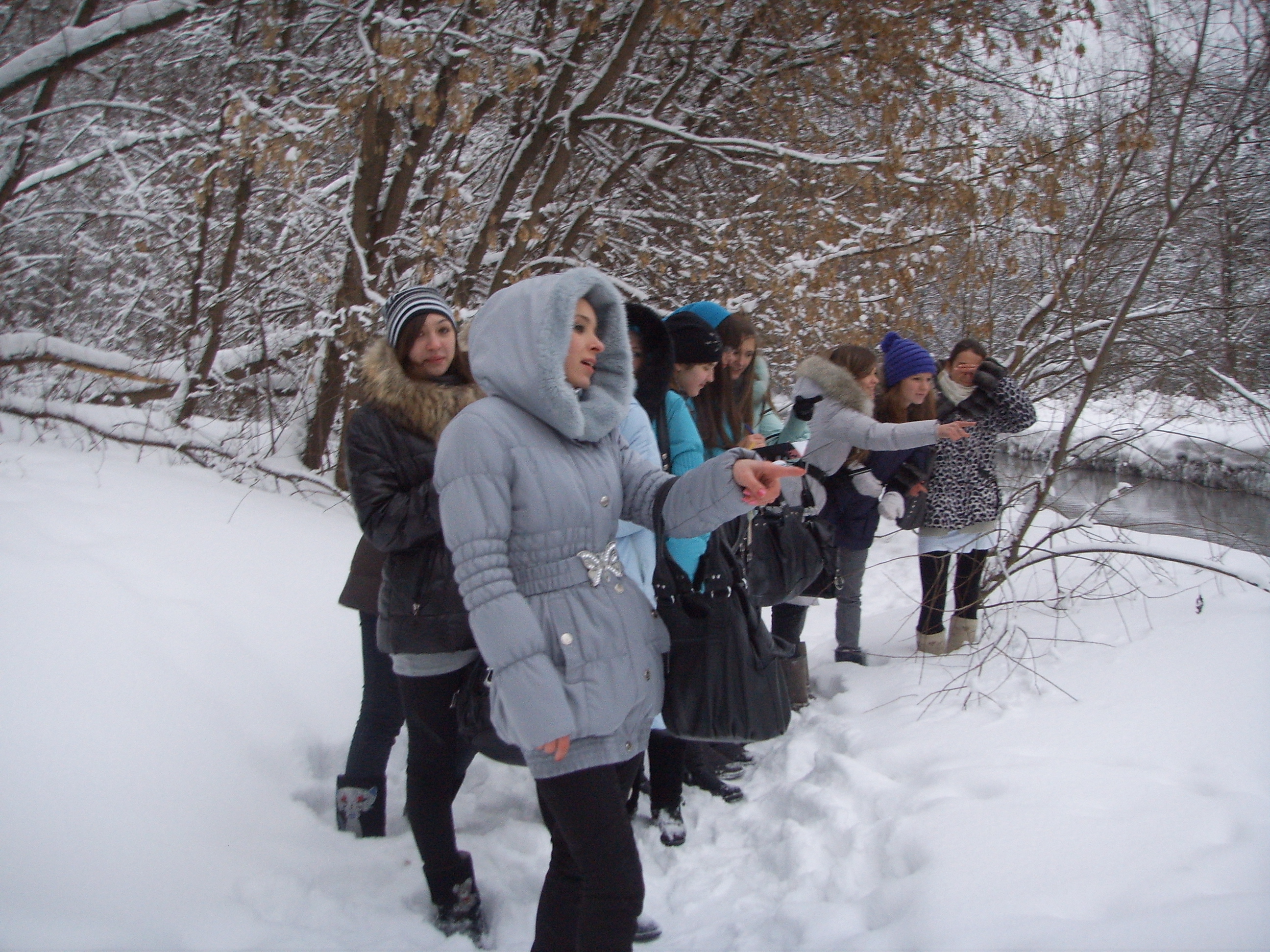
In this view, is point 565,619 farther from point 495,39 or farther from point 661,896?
point 495,39

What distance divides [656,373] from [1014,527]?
2.35m

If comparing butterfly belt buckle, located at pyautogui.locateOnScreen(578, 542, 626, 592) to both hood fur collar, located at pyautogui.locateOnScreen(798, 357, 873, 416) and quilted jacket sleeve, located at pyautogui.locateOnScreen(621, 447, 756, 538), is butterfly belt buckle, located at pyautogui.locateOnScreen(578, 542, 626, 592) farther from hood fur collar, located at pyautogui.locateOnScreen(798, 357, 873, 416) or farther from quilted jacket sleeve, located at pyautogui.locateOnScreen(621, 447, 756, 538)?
hood fur collar, located at pyautogui.locateOnScreen(798, 357, 873, 416)

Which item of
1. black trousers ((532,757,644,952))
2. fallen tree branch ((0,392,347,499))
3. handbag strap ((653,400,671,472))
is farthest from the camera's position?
fallen tree branch ((0,392,347,499))

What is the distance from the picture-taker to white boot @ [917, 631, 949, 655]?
3.96 m

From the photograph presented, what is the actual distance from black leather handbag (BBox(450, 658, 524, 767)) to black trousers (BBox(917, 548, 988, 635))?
2.47 m

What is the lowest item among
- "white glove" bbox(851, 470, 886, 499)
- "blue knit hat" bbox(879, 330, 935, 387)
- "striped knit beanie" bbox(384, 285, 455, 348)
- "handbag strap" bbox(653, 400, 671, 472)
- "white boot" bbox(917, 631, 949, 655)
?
"white boot" bbox(917, 631, 949, 655)

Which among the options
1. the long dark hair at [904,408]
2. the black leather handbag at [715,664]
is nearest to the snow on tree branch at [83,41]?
the long dark hair at [904,408]

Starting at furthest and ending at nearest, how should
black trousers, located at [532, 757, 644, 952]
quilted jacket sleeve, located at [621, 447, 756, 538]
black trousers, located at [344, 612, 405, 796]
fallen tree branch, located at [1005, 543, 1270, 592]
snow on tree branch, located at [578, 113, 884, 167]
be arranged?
snow on tree branch, located at [578, 113, 884, 167]
fallen tree branch, located at [1005, 543, 1270, 592]
black trousers, located at [344, 612, 405, 796]
quilted jacket sleeve, located at [621, 447, 756, 538]
black trousers, located at [532, 757, 644, 952]

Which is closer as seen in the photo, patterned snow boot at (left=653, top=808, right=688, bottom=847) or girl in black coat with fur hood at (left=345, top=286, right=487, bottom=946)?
girl in black coat with fur hood at (left=345, top=286, right=487, bottom=946)

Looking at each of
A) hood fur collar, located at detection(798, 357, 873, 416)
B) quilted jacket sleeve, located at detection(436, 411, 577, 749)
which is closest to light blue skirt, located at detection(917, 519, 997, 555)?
hood fur collar, located at detection(798, 357, 873, 416)

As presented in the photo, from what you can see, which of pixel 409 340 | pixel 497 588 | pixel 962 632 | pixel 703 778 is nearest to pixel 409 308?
pixel 409 340

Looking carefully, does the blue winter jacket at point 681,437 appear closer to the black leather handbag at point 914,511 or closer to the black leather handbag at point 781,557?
the black leather handbag at point 781,557

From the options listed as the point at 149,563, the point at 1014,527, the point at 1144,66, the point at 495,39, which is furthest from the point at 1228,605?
the point at 495,39

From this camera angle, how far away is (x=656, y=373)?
2.64 meters
